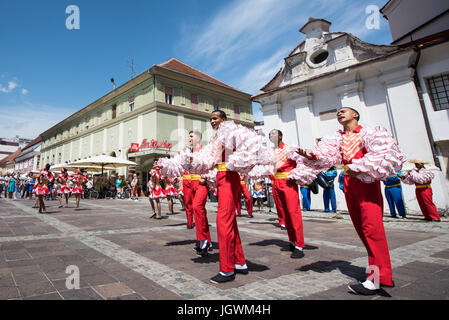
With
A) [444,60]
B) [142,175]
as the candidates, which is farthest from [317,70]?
[142,175]

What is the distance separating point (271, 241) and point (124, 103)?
27791 mm

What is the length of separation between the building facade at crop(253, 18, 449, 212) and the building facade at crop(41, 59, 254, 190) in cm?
1256

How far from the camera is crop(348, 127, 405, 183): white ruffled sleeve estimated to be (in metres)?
2.49

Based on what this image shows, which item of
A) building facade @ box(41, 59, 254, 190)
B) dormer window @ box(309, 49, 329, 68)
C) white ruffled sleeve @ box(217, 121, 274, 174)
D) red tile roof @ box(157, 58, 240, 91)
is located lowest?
white ruffled sleeve @ box(217, 121, 274, 174)

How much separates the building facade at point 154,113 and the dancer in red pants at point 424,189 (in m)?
19.8

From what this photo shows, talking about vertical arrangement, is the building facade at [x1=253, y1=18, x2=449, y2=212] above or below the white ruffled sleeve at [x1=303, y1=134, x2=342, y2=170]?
above

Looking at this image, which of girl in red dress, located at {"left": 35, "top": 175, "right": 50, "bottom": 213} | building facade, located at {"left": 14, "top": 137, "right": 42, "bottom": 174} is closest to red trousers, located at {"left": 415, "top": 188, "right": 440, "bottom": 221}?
girl in red dress, located at {"left": 35, "top": 175, "right": 50, "bottom": 213}

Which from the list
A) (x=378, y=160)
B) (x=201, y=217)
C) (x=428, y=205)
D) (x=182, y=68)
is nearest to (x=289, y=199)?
(x=201, y=217)

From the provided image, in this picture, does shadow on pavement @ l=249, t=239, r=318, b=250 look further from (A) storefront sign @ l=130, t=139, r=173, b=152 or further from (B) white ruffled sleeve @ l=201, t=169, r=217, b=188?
(A) storefront sign @ l=130, t=139, r=173, b=152

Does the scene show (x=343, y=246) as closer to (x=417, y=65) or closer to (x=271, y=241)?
(x=271, y=241)

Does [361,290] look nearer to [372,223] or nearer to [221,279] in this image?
[372,223]

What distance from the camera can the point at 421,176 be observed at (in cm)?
792

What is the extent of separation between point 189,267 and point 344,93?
39.1 feet

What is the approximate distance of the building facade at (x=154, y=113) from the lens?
82.0 ft
